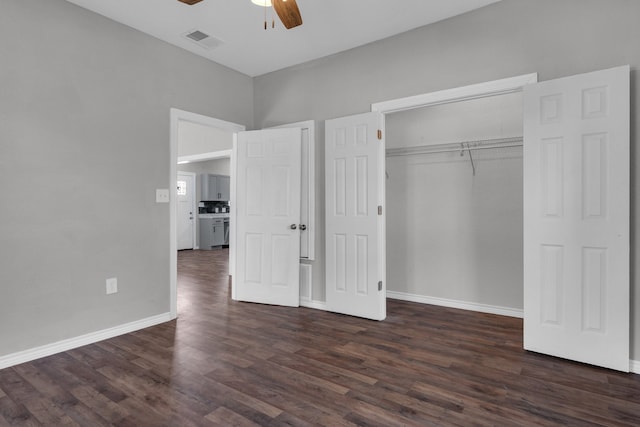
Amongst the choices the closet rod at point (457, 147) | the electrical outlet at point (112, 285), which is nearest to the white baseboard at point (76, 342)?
the electrical outlet at point (112, 285)

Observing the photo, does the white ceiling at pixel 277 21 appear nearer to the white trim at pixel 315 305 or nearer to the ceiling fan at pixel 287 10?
the ceiling fan at pixel 287 10

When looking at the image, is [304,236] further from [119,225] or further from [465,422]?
[465,422]

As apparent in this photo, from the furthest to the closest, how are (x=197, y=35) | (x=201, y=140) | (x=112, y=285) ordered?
(x=201, y=140)
(x=197, y=35)
(x=112, y=285)

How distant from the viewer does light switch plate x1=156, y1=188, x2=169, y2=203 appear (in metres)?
3.54

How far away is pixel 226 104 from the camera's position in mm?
4273

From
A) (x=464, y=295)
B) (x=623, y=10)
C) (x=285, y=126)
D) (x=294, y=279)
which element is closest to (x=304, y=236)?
(x=294, y=279)

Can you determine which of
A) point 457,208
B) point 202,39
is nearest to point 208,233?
point 202,39

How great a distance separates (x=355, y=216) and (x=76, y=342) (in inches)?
104

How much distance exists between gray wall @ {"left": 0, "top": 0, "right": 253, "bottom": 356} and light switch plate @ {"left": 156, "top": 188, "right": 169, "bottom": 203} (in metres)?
0.05

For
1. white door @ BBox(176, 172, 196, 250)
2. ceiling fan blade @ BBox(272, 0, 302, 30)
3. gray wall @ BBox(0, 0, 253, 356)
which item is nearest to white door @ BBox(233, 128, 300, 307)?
gray wall @ BBox(0, 0, 253, 356)

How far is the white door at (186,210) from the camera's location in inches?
378

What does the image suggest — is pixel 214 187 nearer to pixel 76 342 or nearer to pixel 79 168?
pixel 79 168

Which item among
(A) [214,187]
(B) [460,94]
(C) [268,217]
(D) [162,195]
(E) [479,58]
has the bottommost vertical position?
(C) [268,217]

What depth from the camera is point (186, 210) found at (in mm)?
9742
